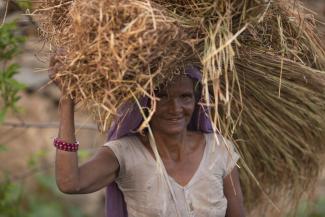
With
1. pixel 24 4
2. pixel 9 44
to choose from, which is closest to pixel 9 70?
pixel 9 44

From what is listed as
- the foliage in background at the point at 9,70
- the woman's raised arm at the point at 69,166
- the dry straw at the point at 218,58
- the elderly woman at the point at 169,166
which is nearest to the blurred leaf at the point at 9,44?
the foliage in background at the point at 9,70

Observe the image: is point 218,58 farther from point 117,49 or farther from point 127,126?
point 127,126

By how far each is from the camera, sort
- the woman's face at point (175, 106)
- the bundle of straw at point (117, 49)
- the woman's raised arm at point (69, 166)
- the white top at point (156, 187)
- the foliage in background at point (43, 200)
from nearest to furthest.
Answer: the bundle of straw at point (117, 49) → the woman's raised arm at point (69, 166) → the woman's face at point (175, 106) → the white top at point (156, 187) → the foliage in background at point (43, 200)

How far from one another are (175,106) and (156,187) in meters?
0.33

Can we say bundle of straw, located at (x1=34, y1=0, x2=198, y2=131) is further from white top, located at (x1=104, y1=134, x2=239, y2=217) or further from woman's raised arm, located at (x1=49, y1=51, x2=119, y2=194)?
white top, located at (x1=104, y1=134, x2=239, y2=217)

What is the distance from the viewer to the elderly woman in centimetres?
334

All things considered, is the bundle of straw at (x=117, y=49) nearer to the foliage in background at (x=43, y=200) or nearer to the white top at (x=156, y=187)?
the white top at (x=156, y=187)

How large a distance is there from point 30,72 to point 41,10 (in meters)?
3.52

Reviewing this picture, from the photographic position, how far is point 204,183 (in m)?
3.51

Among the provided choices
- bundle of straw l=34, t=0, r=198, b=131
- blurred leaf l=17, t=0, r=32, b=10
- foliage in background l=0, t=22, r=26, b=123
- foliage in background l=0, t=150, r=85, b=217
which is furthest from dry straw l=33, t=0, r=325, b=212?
foliage in background l=0, t=150, r=85, b=217

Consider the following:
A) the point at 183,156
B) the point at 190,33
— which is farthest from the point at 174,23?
the point at 183,156

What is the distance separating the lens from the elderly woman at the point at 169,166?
3.34m

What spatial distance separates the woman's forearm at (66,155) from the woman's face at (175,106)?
327mm

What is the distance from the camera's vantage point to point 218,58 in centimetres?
301
